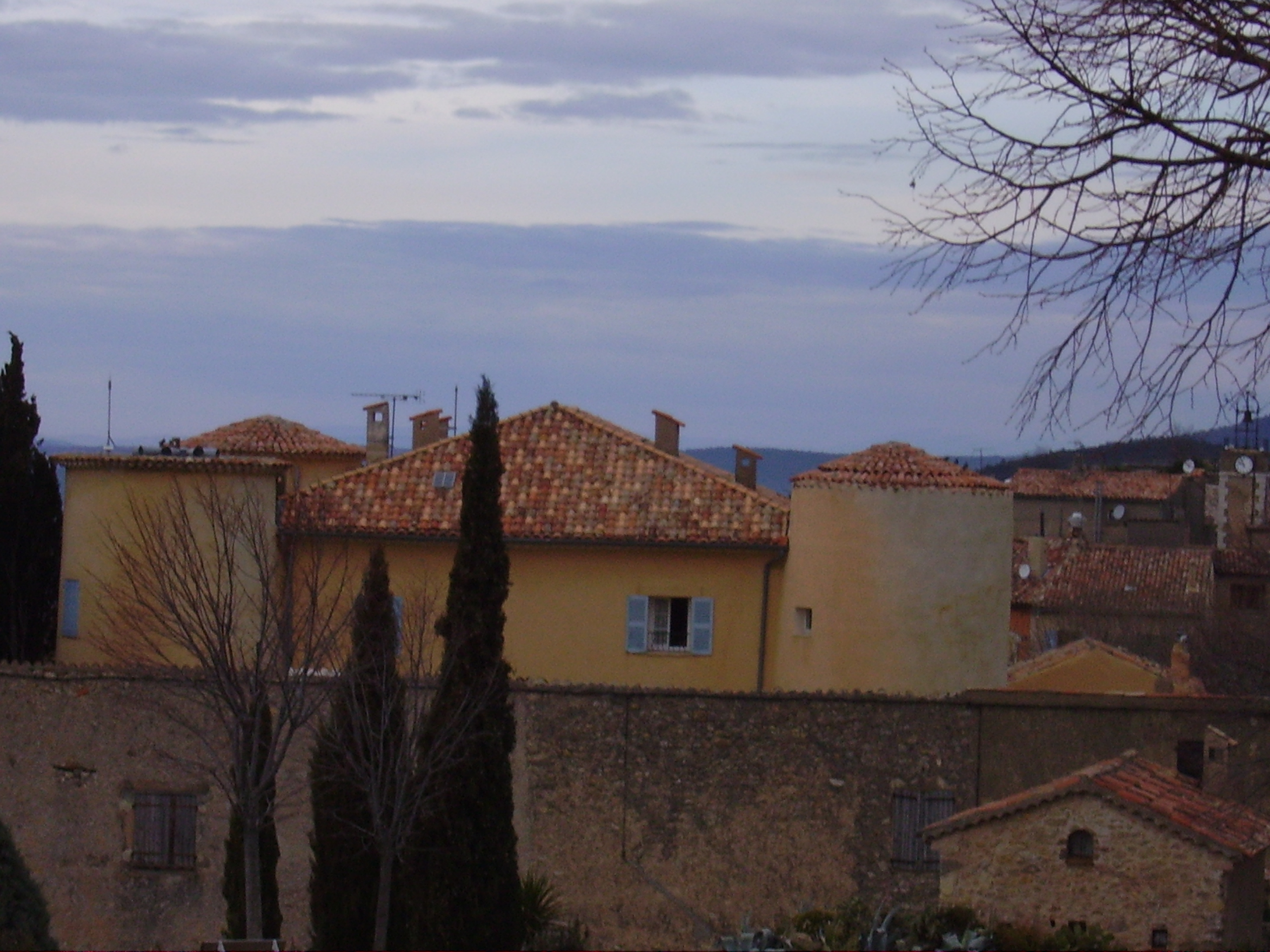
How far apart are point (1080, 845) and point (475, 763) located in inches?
252

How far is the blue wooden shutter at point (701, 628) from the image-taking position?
2594 centimetres

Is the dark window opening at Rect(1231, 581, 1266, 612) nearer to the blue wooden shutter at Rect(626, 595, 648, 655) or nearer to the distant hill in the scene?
the distant hill

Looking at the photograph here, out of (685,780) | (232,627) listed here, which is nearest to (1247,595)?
(685,780)

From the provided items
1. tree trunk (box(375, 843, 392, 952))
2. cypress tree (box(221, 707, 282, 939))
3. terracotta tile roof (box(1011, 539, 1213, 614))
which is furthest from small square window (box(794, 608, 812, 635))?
terracotta tile roof (box(1011, 539, 1213, 614))

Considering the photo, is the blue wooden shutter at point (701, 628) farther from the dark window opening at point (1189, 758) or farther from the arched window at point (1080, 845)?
the arched window at point (1080, 845)

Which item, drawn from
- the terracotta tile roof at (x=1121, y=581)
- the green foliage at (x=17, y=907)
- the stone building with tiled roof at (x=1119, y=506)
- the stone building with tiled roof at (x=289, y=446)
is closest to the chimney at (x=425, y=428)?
the stone building with tiled roof at (x=289, y=446)

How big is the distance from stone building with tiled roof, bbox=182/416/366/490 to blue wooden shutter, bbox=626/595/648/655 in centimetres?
746

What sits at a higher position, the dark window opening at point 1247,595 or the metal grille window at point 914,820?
the dark window opening at point 1247,595

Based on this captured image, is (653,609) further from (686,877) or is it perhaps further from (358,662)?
(358,662)

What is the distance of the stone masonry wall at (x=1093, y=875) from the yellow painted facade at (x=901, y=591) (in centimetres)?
589

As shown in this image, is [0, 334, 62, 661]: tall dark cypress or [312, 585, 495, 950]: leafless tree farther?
[0, 334, 62, 661]: tall dark cypress

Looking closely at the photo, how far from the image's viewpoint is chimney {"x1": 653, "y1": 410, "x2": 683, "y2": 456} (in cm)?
2978

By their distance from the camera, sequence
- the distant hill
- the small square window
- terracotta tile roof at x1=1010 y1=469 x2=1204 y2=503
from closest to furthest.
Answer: the small square window
the distant hill
terracotta tile roof at x1=1010 y1=469 x2=1204 y2=503

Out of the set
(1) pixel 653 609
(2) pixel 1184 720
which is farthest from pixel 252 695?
(2) pixel 1184 720
